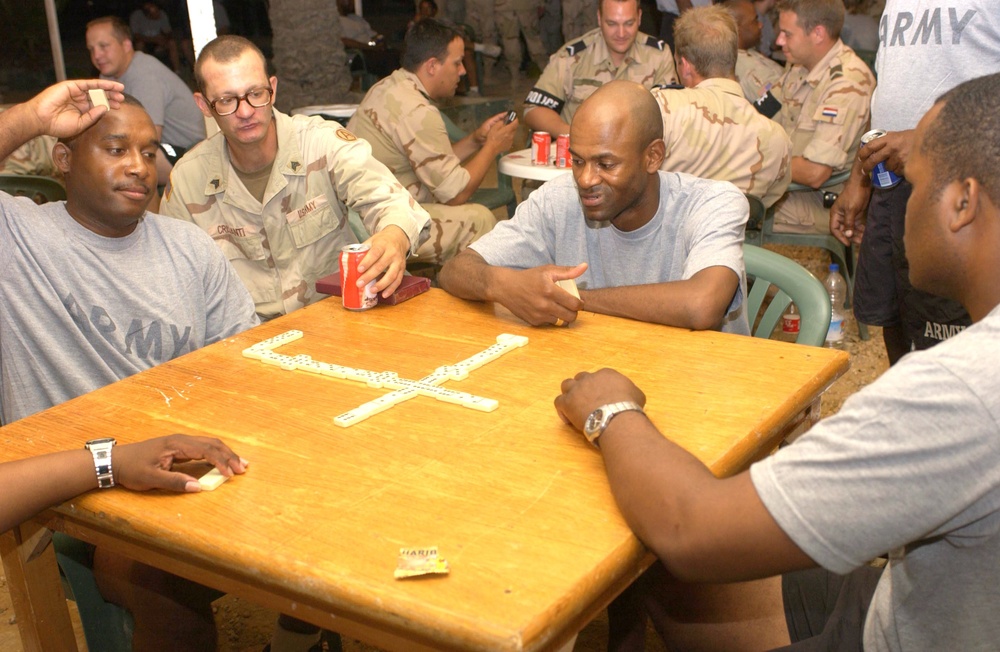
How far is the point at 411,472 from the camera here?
162cm

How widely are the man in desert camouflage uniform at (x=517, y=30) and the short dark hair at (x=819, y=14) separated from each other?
8801 millimetres

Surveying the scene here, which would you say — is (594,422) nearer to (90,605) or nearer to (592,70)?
(90,605)

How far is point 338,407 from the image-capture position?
6.29ft

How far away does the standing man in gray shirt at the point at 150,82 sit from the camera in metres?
6.21

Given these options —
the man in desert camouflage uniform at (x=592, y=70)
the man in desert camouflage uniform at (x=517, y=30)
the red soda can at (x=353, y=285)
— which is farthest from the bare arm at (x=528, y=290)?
the man in desert camouflage uniform at (x=517, y=30)

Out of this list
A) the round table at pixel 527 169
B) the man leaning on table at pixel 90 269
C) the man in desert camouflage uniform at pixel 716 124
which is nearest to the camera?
the man leaning on table at pixel 90 269

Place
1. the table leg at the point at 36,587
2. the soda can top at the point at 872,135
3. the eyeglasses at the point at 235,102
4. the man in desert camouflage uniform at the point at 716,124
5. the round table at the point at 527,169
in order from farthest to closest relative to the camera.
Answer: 1. the round table at the point at 527,169
2. the man in desert camouflage uniform at the point at 716,124
3. the soda can top at the point at 872,135
4. the eyeglasses at the point at 235,102
5. the table leg at the point at 36,587

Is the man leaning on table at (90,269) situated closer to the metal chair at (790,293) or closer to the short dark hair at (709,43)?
the metal chair at (790,293)

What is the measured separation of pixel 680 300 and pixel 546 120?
4.00 meters

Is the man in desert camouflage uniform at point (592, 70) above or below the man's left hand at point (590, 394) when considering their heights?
above

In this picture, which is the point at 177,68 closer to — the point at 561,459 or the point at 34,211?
the point at 34,211

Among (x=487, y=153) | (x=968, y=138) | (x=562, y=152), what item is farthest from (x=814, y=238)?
(x=968, y=138)

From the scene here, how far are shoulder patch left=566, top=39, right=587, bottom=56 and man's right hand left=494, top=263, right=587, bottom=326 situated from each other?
14.0 ft

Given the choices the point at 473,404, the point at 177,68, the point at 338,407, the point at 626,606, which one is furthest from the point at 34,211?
the point at 177,68
